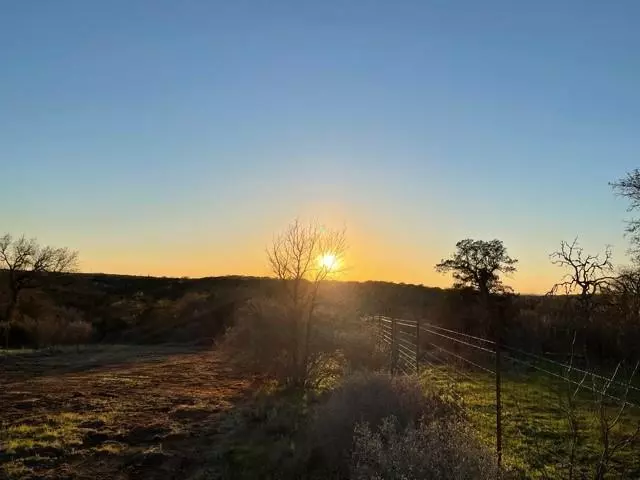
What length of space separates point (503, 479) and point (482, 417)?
17.8ft

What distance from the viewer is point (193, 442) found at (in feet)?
35.2

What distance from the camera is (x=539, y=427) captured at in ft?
36.0

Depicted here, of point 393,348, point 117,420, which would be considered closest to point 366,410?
point 117,420

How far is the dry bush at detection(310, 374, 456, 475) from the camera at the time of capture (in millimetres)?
8461

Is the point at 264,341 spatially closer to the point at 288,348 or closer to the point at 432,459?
the point at 288,348

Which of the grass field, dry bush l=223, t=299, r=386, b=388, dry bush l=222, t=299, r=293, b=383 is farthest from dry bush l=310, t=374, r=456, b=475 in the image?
dry bush l=222, t=299, r=293, b=383

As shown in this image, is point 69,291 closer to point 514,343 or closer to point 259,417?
point 514,343

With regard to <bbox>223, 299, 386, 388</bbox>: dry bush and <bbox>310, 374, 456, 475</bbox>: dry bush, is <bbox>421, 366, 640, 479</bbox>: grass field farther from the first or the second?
<bbox>223, 299, 386, 388</bbox>: dry bush

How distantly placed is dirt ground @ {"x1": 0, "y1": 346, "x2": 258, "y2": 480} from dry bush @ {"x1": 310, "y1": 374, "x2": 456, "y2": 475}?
158 centimetres

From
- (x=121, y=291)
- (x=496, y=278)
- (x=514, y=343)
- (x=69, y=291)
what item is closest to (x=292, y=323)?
(x=514, y=343)

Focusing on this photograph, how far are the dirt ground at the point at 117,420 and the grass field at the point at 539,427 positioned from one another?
4.38 m

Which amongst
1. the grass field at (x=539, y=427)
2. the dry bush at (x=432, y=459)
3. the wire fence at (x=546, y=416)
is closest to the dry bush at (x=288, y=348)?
the wire fence at (x=546, y=416)

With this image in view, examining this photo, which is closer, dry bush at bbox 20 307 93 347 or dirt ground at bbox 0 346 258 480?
dirt ground at bbox 0 346 258 480

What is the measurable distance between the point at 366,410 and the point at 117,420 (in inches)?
249
